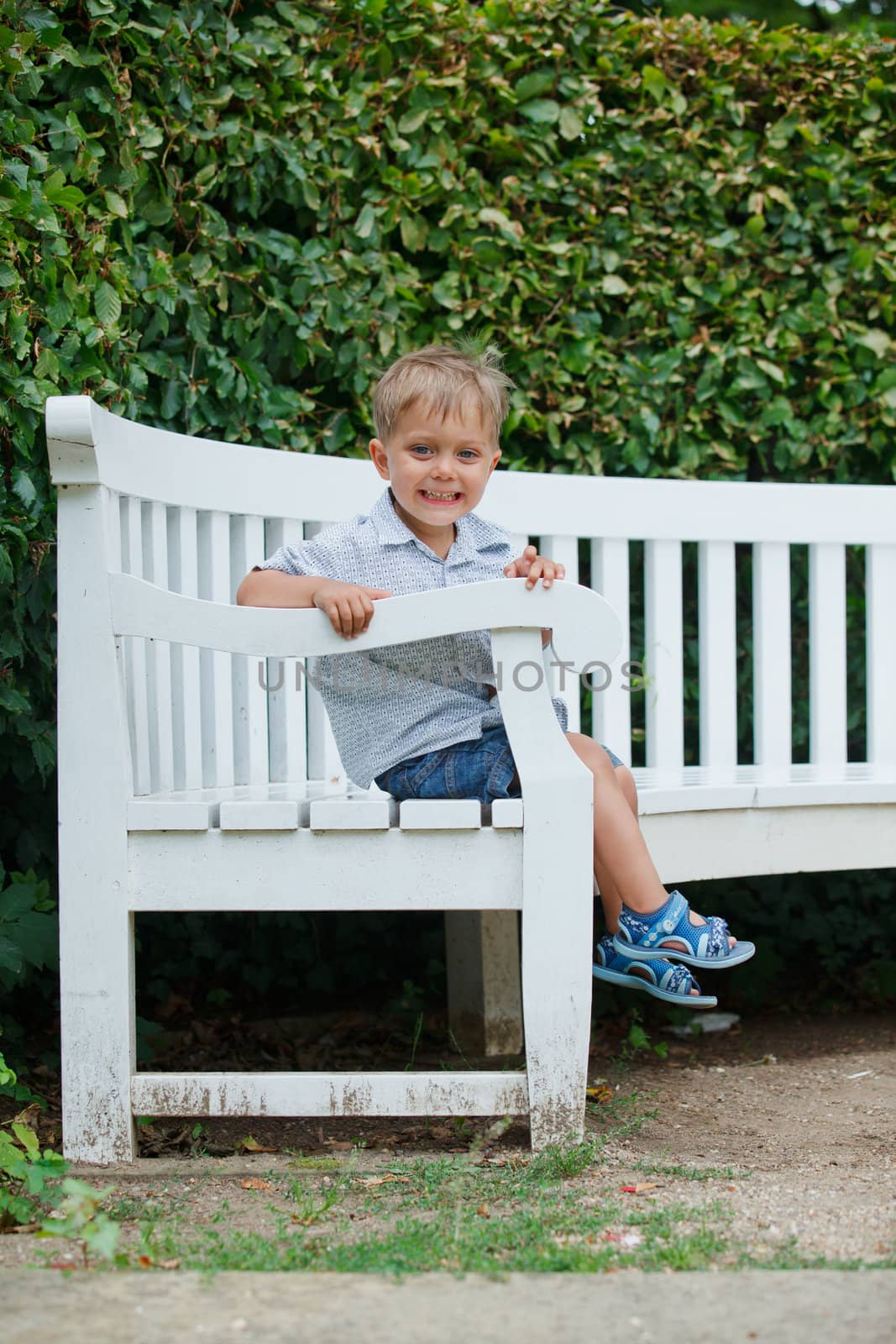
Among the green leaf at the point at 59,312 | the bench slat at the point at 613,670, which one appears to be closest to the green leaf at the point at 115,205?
the green leaf at the point at 59,312

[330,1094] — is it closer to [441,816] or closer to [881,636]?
[441,816]

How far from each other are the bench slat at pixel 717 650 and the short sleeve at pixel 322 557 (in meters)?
1.06

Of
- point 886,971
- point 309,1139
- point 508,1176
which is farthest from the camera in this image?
point 886,971

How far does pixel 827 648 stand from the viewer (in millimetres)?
3023

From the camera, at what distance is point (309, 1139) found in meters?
2.16

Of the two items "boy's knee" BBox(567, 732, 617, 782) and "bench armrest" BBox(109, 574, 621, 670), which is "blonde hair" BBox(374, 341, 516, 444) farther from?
"boy's knee" BBox(567, 732, 617, 782)

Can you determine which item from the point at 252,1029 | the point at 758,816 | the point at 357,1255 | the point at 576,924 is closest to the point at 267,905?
the point at 576,924

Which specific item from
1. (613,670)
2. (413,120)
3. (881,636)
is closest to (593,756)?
(613,670)

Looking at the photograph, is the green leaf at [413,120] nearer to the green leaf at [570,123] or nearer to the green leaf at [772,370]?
the green leaf at [570,123]

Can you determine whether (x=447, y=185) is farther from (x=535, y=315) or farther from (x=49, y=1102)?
(x=49, y=1102)

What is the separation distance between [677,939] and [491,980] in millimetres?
848

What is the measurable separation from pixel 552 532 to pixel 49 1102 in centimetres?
153

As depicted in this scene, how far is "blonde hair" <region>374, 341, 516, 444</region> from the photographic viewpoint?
84.8 inches

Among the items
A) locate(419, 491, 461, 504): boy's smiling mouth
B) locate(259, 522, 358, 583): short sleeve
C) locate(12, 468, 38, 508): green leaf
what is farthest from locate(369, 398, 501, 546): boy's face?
locate(12, 468, 38, 508): green leaf
